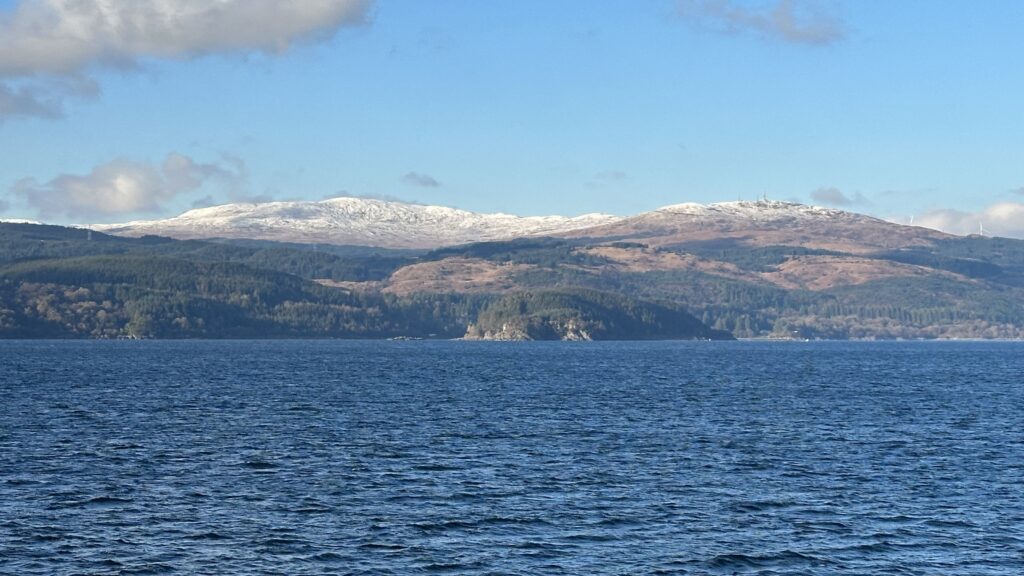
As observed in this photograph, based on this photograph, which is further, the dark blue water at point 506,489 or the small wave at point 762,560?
the dark blue water at point 506,489

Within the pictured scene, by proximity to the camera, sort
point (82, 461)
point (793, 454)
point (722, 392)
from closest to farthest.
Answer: point (82, 461) → point (793, 454) → point (722, 392)

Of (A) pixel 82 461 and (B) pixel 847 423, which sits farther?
(B) pixel 847 423

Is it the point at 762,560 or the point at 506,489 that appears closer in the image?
the point at 762,560

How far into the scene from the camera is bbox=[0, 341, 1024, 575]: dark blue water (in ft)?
192

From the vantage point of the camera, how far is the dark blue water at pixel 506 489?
58.7 m

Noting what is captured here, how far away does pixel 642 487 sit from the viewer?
77938 millimetres

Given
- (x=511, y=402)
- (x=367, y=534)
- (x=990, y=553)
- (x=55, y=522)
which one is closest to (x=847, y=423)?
(x=511, y=402)

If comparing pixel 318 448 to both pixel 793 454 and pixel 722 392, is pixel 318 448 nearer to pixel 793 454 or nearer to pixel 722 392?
pixel 793 454

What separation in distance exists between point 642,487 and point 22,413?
6784cm

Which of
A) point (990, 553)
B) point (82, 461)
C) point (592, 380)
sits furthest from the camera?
point (592, 380)

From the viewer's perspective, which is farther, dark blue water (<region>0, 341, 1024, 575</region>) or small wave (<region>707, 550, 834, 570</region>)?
dark blue water (<region>0, 341, 1024, 575</region>)

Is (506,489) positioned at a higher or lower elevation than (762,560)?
higher

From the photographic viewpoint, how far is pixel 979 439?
→ 10588 cm

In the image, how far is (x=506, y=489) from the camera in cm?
7656
